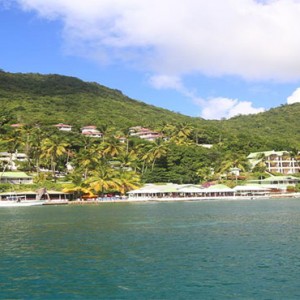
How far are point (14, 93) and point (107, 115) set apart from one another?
161ft

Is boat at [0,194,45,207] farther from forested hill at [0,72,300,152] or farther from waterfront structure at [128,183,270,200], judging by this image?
forested hill at [0,72,300,152]

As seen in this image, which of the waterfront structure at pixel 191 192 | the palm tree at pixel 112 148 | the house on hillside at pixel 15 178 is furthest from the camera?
the palm tree at pixel 112 148

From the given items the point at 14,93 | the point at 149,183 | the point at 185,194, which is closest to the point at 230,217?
the point at 185,194

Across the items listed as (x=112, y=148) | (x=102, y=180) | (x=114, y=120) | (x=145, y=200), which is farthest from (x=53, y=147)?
(x=114, y=120)

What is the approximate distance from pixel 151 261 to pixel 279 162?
110m

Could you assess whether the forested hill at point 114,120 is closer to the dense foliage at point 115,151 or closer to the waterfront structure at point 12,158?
the dense foliage at point 115,151

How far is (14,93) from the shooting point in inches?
7771

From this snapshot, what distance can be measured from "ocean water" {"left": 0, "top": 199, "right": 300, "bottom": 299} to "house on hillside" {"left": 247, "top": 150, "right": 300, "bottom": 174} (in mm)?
83215

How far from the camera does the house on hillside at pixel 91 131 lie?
13975 centimetres

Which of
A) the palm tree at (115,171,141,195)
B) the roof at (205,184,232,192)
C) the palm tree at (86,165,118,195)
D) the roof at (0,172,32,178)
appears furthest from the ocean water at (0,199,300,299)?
the roof at (0,172,32,178)

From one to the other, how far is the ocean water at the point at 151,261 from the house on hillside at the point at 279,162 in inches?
3276

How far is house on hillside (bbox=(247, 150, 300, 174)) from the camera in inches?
5017

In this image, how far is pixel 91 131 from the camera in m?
144

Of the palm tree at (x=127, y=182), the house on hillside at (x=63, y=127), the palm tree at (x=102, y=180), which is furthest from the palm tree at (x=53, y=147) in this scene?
the house on hillside at (x=63, y=127)
